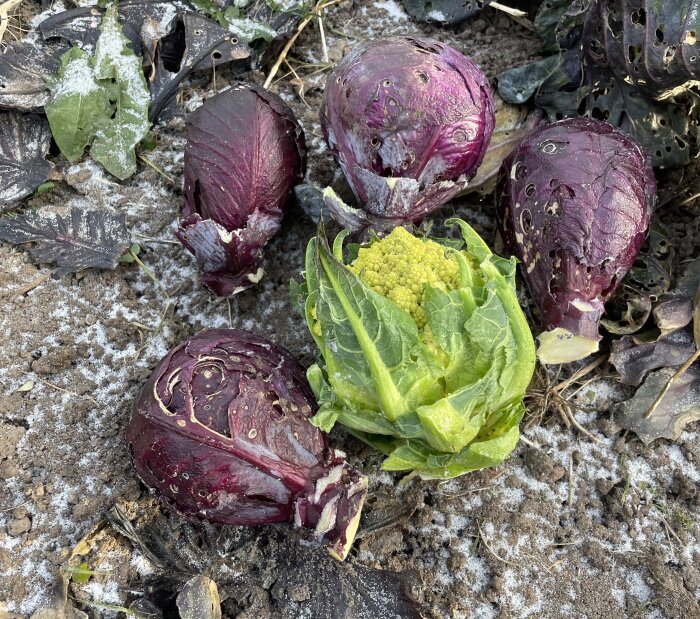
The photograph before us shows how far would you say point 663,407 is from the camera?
2.28 metres

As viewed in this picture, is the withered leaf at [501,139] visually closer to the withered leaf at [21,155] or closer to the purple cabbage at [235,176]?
the purple cabbage at [235,176]

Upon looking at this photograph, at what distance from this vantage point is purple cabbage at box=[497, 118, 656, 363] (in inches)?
82.9

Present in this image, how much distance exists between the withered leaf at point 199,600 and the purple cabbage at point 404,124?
1.28 metres

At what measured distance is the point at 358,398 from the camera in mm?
1952

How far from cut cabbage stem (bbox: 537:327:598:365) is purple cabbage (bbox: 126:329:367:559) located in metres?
0.75

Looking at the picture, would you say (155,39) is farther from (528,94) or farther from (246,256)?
(528,94)

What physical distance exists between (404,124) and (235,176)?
2.03 feet

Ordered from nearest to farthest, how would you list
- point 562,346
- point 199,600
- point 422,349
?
point 422,349 < point 199,600 < point 562,346

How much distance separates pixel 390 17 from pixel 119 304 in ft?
5.98

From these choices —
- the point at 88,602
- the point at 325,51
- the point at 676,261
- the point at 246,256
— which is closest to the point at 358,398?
the point at 246,256

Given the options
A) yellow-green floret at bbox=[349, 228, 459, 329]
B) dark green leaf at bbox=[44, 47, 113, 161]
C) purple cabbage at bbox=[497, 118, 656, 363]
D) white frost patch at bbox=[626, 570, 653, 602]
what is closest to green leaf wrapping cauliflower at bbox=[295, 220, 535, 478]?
yellow-green floret at bbox=[349, 228, 459, 329]

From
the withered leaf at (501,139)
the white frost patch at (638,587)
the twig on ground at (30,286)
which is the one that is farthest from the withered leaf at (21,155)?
the white frost patch at (638,587)

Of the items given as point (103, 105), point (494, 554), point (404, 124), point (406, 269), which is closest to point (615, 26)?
point (404, 124)

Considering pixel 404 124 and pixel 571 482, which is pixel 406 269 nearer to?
pixel 404 124
